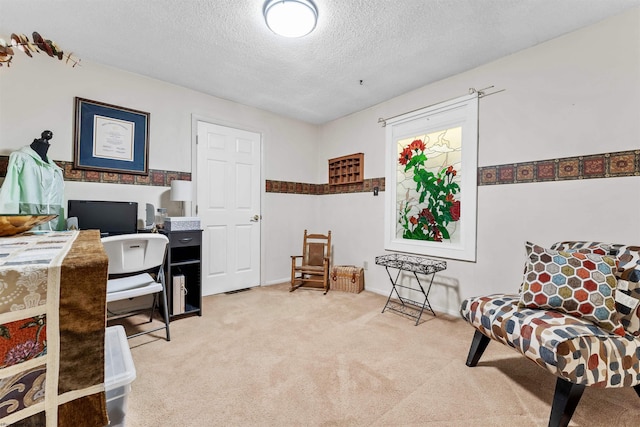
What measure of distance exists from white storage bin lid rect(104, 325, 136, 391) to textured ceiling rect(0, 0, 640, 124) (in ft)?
6.70

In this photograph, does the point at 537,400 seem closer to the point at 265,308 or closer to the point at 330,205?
the point at 265,308

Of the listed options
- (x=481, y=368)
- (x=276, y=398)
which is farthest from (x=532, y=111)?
(x=276, y=398)

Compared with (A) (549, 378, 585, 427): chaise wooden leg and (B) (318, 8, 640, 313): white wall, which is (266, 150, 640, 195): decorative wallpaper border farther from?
(A) (549, 378, 585, 427): chaise wooden leg

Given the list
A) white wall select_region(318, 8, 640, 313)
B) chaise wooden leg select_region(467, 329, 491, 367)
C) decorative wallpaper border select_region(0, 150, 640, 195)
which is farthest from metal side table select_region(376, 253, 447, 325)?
decorative wallpaper border select_region(0, 150, 640, 195)

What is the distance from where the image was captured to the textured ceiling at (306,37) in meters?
1.96

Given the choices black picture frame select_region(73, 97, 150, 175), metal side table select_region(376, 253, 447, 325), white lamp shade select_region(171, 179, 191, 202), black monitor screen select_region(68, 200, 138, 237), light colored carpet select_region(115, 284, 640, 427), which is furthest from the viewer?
white lamp shade select_region(171, 179, 191, 202)

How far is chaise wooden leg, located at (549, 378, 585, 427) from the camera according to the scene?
1.34 m

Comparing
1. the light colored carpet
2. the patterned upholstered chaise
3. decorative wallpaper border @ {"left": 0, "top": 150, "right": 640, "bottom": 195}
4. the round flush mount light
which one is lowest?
the light colored carpet

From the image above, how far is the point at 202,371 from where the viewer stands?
1.87 m

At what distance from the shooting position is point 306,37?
7.47 ft

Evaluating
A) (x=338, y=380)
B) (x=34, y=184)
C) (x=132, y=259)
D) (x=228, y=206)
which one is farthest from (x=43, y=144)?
(x=338, y=380)

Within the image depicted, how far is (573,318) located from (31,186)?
375 cm

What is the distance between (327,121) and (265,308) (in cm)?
285

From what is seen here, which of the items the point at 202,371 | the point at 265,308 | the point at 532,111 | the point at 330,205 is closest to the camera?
the point at 202,371
